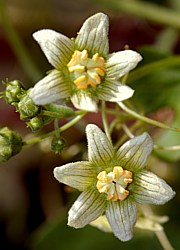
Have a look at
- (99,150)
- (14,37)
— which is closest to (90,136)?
(99,150)

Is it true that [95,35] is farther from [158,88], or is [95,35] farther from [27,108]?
[158,88]

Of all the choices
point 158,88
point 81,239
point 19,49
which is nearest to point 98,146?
point 158,88

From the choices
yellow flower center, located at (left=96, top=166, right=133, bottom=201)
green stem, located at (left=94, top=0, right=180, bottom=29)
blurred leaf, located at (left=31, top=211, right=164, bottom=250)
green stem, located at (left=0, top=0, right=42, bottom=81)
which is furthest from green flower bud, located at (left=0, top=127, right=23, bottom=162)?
green stem, located at (left=94, top=0, right=180, bottom=29)

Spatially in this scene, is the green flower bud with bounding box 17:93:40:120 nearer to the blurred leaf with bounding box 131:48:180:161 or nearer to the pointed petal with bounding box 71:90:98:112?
the pointed petal with bounding box 71:90:98:112

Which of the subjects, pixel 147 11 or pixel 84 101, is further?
pixel 147 11

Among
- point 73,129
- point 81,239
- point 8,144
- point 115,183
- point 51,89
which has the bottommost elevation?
point 81,239

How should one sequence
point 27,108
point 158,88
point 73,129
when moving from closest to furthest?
1. point 27,108
2. point 158,88
3. point 73,129

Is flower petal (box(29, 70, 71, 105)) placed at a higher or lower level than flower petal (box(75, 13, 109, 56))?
lower

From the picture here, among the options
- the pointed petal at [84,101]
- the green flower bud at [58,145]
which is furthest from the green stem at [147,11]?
the green flower bud at [58,145]
